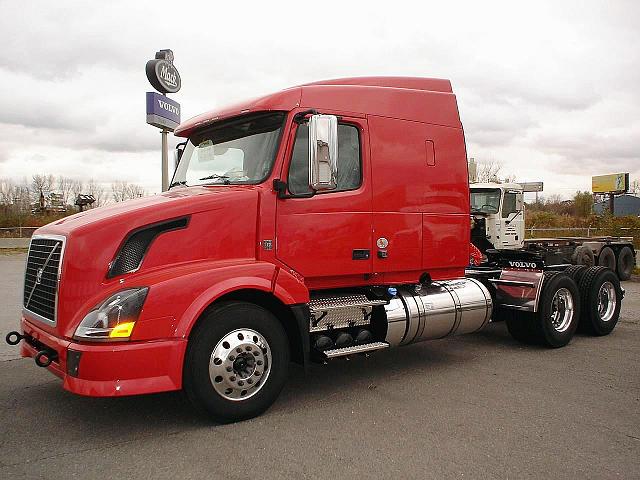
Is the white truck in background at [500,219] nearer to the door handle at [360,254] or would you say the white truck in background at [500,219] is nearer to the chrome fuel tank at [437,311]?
the chrome fuel tank at [437,311]

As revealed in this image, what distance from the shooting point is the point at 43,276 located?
470 cm

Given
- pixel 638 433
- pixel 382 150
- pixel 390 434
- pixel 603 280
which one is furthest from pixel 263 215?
pixel 603 280

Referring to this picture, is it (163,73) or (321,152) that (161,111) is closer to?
(163,73)

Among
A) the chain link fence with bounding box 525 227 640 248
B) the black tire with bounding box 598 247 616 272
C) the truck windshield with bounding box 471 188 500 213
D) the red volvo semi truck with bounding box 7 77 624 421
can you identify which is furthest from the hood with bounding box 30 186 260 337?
the chain link fence with bounding box 525 227 640 248

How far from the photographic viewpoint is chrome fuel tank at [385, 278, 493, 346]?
5902 mm

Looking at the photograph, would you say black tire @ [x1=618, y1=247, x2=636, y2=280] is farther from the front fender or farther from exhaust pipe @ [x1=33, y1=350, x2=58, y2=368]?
exhaust pipe @ [x1=33, y1=350, x2=58, y2=368]

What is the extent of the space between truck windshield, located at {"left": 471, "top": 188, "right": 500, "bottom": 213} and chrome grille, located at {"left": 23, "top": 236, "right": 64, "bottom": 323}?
427 inches

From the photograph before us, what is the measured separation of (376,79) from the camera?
239 inches

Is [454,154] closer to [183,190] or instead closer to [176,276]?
[183,190]

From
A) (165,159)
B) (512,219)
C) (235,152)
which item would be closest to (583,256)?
(512,219)

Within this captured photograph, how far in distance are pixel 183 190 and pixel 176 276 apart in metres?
1.24

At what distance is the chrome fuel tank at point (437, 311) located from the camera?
19.4 feet

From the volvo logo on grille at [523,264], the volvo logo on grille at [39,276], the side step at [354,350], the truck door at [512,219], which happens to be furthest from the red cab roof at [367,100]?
the truck door at [512,219]

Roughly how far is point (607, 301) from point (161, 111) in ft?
31.7
